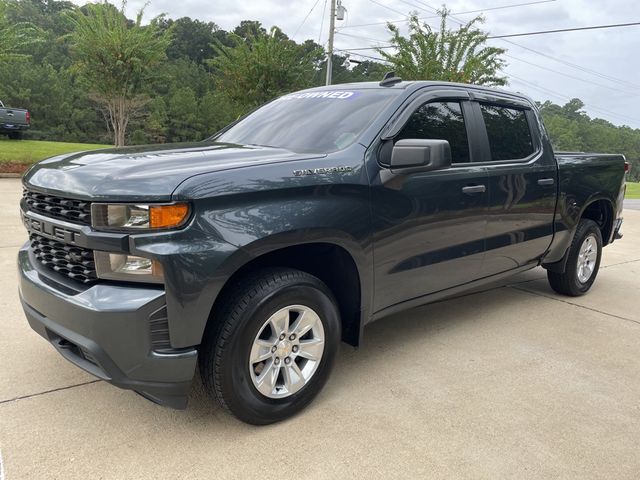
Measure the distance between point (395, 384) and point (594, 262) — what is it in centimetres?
323

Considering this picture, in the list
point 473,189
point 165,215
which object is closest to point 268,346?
point 165,215

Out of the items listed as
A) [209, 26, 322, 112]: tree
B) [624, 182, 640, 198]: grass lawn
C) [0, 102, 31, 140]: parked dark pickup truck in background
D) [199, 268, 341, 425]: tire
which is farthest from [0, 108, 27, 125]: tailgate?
[624, 182, 640, 198]: grass lawn

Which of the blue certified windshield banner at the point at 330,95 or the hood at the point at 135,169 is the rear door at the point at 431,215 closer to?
the blue certified windshield banner at the point at 330,95

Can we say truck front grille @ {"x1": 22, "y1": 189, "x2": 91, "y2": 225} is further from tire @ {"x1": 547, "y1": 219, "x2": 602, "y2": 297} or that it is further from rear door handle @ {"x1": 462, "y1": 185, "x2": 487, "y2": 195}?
tire @ {"x1": 547, "y1": 219, "x2": 602, "y2": 297}

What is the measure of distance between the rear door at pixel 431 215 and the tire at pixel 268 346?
504 millimetres

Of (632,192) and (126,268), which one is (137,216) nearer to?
(126,268)

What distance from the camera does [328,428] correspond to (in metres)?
2.74

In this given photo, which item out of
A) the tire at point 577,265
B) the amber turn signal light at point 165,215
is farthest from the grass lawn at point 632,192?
the amber turn signal light at point 165,215

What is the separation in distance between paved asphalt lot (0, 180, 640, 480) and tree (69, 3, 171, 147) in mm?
14670

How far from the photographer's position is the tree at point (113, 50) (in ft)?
54.6

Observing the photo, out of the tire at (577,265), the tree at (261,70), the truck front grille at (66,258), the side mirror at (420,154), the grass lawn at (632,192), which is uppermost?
the tree at (261,70)

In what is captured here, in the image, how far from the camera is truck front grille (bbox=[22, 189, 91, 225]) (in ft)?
7.70

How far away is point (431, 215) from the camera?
3.34 m

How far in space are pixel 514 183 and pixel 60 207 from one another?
314 cm
